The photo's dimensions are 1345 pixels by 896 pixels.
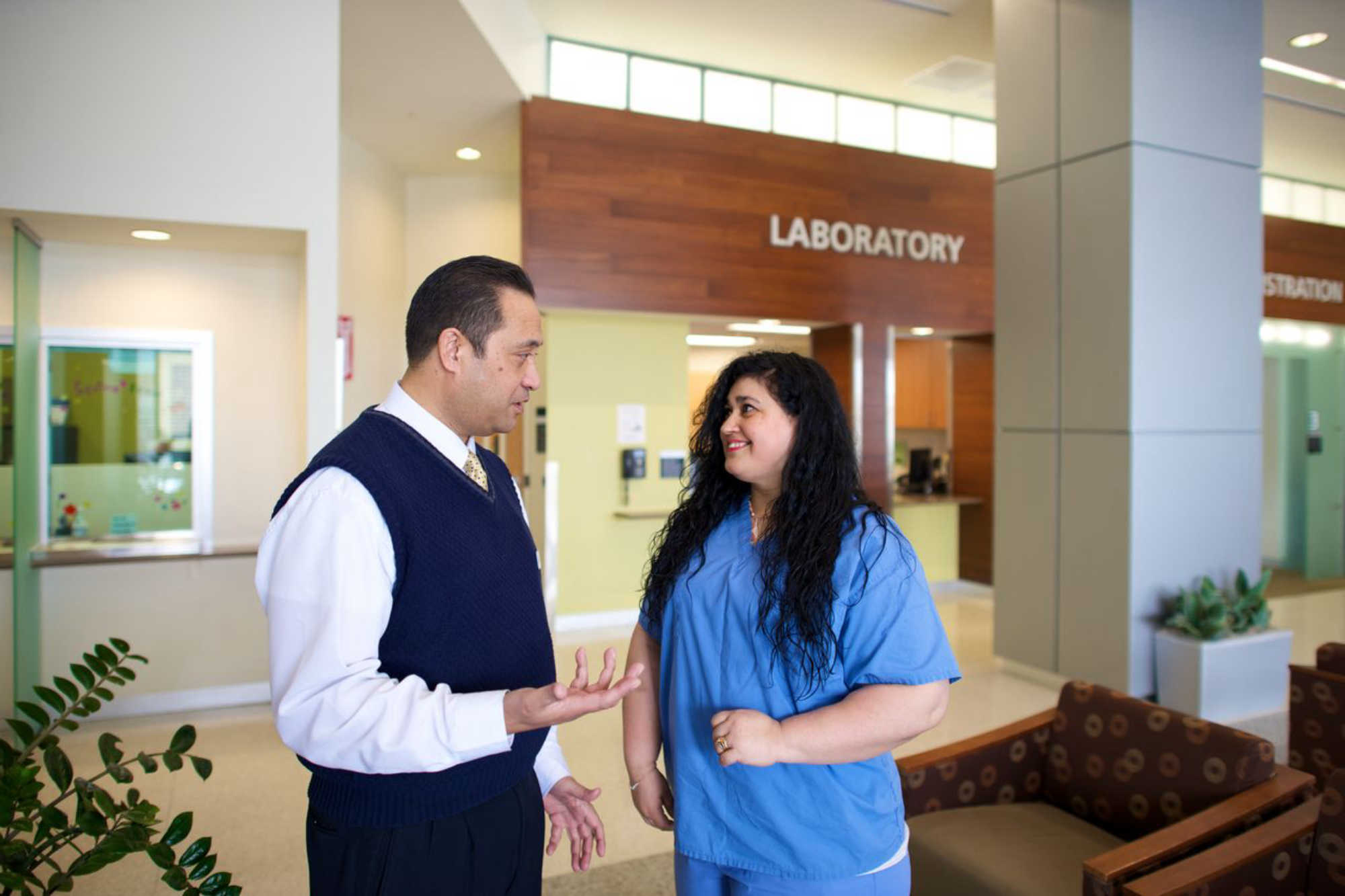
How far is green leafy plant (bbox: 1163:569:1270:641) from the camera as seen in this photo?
15.7 ft

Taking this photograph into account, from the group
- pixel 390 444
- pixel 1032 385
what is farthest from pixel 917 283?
pixel 390 444

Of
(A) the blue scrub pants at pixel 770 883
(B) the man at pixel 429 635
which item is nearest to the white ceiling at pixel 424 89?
(B) the man at pixel 429 635

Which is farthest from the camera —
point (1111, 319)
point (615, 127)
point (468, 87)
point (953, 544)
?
point (953, 544)

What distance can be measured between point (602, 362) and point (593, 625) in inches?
86.8

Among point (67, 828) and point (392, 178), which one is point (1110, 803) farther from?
point (392, 178)

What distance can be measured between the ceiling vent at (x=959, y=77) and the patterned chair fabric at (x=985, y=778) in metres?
6.34

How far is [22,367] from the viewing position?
4.37 metres

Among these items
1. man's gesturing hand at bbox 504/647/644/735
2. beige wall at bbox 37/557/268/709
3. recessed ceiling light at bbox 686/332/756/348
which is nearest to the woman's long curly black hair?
man's gesturing hand at bbox 504/647/644/735

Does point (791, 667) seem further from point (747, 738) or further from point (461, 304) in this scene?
point (461, 304)

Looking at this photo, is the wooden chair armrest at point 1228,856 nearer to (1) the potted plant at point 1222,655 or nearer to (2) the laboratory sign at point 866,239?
(1) the potted plant at point 1222,655

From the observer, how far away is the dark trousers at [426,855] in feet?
4.62

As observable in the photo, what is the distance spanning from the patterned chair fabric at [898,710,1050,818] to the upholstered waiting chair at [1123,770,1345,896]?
66 centimetres

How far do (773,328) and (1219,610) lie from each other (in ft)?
Answer: 14.3

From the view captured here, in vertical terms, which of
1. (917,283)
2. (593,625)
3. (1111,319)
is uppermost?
(917,283)
